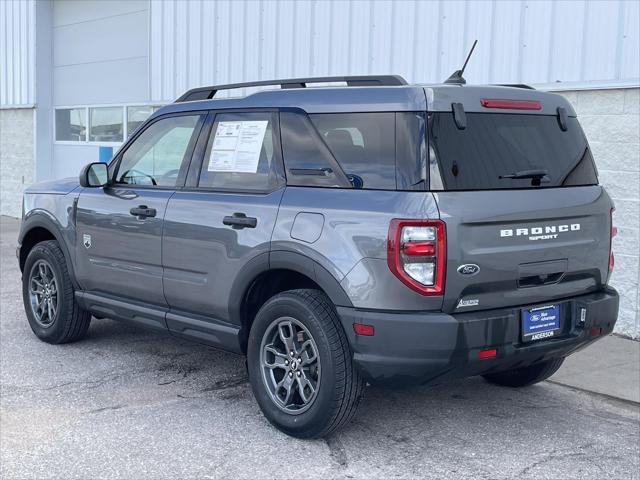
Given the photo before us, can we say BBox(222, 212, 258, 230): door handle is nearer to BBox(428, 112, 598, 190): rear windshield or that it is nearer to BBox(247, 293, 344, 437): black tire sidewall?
BBox(247, 293, 344, 437): black tire sidewall

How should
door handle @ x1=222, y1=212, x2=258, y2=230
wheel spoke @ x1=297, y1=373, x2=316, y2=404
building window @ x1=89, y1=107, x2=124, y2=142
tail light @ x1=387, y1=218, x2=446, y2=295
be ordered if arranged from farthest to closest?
building window @ x1=89, y1=107, x2=124, y2=142, door handle @ x1=222, y1=212, x2=258, y2=230, wheel spoke @ x1=297, y1=373, x2=316, y2=404, tail light @ x1=387, y1=218, x2=446, y2=295

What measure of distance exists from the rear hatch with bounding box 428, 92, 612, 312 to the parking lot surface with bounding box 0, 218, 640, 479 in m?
0.85

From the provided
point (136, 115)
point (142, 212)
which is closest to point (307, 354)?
point (142, 212)

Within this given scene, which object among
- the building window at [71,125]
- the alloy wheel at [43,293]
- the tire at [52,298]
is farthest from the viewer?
the building window at [71,125]

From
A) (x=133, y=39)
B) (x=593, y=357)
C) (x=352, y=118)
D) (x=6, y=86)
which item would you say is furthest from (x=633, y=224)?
(x=6, y=86)

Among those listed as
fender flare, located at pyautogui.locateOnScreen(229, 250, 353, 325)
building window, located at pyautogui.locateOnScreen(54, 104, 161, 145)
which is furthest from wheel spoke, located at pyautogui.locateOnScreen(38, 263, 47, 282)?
building window, located at pyautogui.locateOnScreen(54, 104, 161, 145)

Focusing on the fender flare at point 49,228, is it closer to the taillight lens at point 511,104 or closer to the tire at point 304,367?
the tire at point 304,367

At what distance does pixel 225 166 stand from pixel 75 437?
1.74 m

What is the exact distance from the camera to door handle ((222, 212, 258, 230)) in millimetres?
4777

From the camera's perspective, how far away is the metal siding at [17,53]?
1514cm

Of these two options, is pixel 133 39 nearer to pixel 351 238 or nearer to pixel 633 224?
pixel 633 224

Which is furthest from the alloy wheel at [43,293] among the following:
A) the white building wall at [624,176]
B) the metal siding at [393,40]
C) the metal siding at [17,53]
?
the metal siding at [17,53]

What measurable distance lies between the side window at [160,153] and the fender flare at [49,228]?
710 millimetres

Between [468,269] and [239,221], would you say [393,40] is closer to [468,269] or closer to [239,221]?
[239,221]
